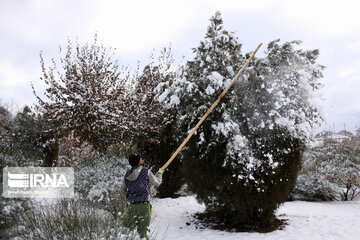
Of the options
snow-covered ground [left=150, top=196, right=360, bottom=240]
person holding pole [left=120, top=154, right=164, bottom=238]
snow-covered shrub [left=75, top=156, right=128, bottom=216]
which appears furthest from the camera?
snow-covered shrub [left=75, top=156, right=128, bottom=216]

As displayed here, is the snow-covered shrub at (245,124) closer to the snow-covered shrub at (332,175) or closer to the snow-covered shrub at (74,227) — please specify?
the snow-covered shrub at (74,227)

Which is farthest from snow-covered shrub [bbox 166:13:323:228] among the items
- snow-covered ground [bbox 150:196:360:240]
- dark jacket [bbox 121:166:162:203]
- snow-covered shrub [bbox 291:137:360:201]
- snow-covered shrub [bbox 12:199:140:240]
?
snow-covered shrub [bbox 291:137:360:201]

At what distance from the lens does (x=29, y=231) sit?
3447 millimetres

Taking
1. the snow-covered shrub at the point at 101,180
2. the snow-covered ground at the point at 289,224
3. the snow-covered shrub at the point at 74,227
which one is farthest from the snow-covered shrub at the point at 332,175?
the snow-covered shrub at the point at 74,227

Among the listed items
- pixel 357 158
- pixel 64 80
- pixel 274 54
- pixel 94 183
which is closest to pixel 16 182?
pixel 94 183

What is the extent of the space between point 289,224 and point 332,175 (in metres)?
4.95

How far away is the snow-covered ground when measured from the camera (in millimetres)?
5707

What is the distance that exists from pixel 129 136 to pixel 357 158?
8.29 m

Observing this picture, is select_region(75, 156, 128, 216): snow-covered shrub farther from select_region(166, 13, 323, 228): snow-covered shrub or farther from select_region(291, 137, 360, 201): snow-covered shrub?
select_region(291, 137, 360, 201): snow-covered shrub

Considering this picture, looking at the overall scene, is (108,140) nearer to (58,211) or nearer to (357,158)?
(58,211)

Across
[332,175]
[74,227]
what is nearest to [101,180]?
[74,227]

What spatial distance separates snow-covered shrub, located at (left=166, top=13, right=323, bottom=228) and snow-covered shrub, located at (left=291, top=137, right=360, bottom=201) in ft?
16.3

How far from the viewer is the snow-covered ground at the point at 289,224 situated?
571cm

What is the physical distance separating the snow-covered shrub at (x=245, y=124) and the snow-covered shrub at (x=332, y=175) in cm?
498
